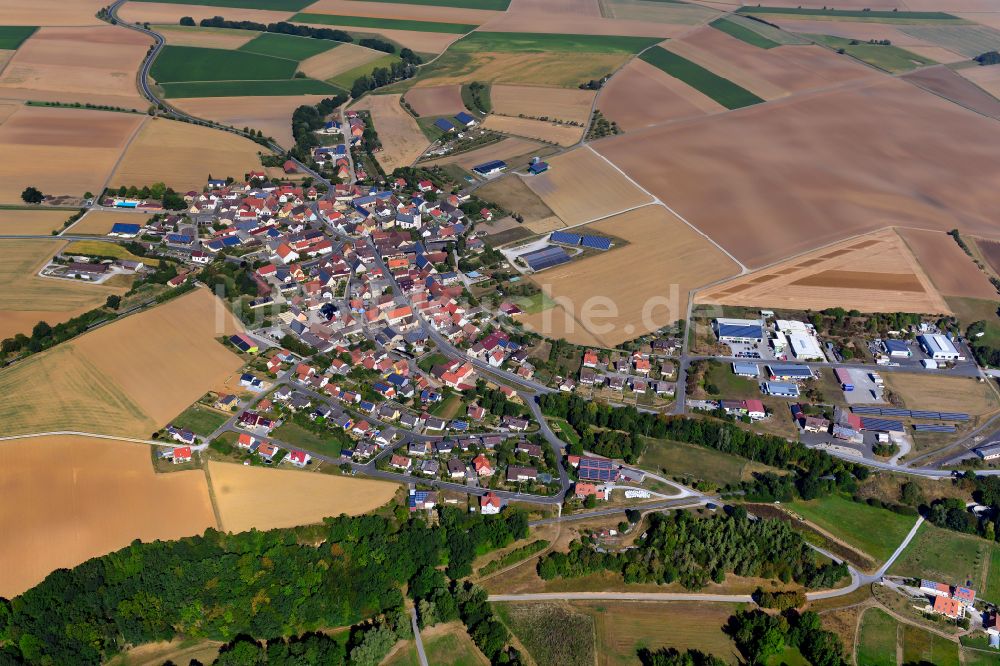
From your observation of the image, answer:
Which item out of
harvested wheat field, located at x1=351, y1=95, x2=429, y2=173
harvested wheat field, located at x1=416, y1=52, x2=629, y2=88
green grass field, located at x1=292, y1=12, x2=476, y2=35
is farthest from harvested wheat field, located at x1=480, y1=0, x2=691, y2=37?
harvested wheat field, located at x1=351, y1=95, x2=429, y2=173

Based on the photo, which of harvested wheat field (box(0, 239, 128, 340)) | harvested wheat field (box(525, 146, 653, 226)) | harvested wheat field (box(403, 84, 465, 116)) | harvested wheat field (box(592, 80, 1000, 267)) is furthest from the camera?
harvested wheat field (box(403, 84, 465, 116))

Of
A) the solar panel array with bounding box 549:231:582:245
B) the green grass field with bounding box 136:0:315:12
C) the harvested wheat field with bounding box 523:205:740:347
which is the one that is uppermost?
the green grass field with bounding box 136:0:315:12

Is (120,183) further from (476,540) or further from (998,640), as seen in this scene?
(998,640)

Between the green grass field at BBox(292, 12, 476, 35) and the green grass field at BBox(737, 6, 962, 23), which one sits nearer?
the green grass field at BBox(292, 12, 476, 35)

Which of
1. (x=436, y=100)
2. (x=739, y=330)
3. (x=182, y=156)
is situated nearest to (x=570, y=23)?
(x=436, y=100)

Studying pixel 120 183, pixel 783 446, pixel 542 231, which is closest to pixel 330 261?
pixel 542 231

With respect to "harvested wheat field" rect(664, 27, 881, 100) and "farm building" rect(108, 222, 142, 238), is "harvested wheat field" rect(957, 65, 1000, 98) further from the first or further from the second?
"farm building" rect(108, 222, 142, 238)

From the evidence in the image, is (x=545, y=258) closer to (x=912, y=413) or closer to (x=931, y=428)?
(x=912, y=413)
